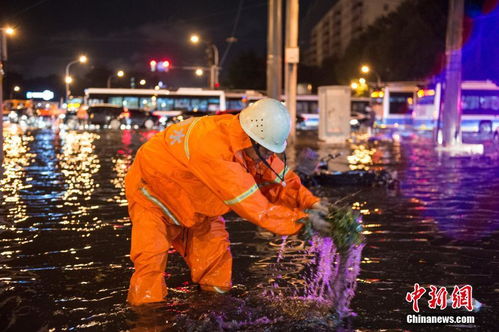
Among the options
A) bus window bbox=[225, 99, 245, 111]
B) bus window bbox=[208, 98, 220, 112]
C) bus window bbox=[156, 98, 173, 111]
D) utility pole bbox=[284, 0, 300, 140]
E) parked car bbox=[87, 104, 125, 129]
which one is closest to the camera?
utility pole bbox=[284, 0, 300, 140]

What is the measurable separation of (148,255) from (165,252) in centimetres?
14

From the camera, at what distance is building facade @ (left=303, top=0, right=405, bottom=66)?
12519 cm

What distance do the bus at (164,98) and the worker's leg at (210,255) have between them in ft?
149

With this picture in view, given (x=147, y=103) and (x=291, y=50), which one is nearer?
(x=291, y=50)

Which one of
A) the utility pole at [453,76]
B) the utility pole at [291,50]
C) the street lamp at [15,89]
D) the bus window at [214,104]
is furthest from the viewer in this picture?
the street lamp at [15,89]

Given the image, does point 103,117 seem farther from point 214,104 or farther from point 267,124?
point 267,124

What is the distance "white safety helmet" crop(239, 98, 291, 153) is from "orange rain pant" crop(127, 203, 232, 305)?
96 centimetres

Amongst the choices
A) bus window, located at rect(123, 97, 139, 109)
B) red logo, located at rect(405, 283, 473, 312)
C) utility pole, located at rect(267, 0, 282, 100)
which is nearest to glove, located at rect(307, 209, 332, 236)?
red logo, located at rect(405, 283, 473, 312)

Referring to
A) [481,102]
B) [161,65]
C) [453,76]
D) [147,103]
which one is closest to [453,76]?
[453,76]

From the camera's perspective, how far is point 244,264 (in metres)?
6.09

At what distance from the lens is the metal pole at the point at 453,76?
22391 mm

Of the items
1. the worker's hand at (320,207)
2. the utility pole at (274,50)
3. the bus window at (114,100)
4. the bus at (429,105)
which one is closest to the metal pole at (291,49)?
the utility pole at (274,50)

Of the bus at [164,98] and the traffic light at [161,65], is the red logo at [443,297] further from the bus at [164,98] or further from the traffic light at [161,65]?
the bus at [164,98]

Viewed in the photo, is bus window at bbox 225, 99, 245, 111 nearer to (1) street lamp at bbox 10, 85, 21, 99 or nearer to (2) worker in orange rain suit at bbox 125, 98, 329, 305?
(2) worker in orange rain suit at bbox 125, 98, 329, 305
